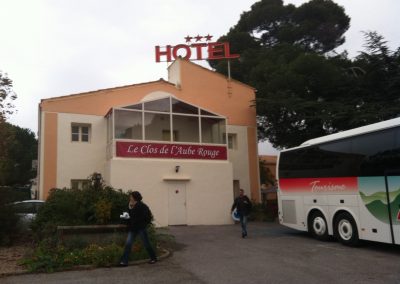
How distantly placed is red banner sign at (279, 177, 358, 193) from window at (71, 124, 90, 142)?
450 inches

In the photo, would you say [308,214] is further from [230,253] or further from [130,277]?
[130,277]

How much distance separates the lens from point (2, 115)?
1820 centimetres

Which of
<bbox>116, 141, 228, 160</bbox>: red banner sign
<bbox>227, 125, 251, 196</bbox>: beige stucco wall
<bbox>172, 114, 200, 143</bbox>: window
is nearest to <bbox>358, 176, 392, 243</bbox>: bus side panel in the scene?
<bbox>116, 141, 228, 160</bbox>: red banner sign

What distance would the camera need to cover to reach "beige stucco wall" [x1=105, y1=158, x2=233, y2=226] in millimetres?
21781

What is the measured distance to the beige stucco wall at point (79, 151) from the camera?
23.0 m

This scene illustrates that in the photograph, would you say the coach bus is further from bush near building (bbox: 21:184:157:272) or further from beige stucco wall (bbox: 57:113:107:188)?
beige stucco wall (bbox: 57:113:107:188)

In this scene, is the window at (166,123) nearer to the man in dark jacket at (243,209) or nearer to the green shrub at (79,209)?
the man in dark jacket at (243,209)

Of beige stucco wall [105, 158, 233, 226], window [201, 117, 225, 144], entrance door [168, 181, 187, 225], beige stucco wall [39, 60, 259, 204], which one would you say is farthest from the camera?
window [201, 117, 225, 144]

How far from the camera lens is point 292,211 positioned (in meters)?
17.1

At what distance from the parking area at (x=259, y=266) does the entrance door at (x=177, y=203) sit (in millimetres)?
7476

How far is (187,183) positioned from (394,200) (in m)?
12.7

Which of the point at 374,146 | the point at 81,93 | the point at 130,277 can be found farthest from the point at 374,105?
the point at 130,277

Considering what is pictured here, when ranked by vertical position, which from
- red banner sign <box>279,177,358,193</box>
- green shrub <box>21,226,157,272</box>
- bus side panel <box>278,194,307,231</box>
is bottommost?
green shrub <box>21,226,157,272</box>

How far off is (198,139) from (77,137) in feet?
22.0
